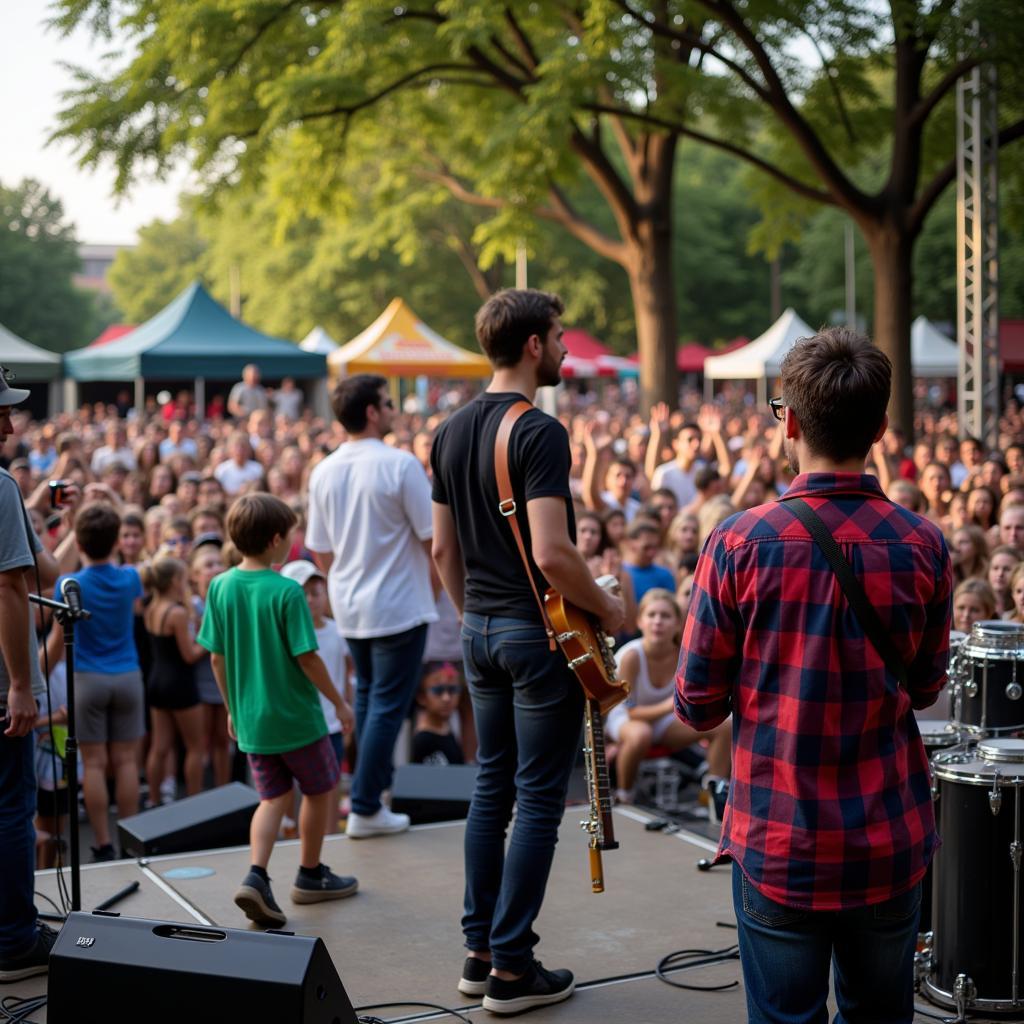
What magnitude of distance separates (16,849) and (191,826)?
1.58 m

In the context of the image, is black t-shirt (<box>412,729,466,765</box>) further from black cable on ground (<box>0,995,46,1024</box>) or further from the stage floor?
black cable on ground (<box>0,995,46,1024</box>)

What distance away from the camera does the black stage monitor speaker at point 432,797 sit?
6484 mm

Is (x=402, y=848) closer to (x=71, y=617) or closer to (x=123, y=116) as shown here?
(x=71, y=617)

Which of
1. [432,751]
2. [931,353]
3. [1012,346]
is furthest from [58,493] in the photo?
[1012,346]

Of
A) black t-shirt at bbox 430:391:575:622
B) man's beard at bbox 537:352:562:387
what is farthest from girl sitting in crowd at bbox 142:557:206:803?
man's beard at bbox 537:352:562:387

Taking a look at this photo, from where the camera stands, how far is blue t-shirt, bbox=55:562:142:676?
712 cm

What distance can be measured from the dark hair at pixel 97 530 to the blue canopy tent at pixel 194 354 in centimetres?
1766

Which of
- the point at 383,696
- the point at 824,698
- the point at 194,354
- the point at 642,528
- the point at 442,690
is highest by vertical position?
the point at 194,354

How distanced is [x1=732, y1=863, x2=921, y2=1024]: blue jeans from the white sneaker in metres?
3.47

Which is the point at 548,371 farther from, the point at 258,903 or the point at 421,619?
the point at 258,903

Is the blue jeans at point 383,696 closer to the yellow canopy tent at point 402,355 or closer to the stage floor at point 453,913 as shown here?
the stage floor at point 453,913

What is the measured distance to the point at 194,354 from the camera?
81.0ft

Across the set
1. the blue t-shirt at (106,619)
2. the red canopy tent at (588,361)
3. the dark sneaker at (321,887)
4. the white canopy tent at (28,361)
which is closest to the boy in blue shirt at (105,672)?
the blue t-shirt at (106,619)

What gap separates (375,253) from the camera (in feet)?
155
